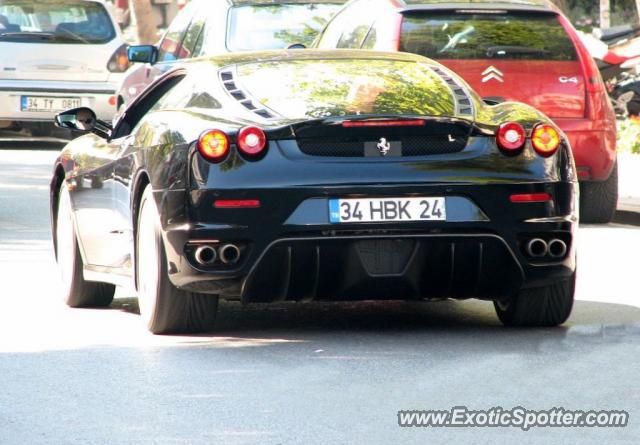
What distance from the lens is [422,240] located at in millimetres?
7746

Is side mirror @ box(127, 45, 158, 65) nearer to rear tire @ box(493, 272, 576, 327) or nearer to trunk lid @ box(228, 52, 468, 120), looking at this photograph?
trunk lid @ box(228, 52, 468, 120)

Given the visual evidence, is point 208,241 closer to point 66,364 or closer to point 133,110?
point 66,364

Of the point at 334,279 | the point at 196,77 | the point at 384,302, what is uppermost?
the point at 196,77

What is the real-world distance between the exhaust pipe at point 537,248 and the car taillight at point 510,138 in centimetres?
39

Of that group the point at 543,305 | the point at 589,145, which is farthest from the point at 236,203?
the point at 589,145

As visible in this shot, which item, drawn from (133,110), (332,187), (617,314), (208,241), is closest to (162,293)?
(208,241)

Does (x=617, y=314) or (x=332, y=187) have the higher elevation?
(x=332, y=187)

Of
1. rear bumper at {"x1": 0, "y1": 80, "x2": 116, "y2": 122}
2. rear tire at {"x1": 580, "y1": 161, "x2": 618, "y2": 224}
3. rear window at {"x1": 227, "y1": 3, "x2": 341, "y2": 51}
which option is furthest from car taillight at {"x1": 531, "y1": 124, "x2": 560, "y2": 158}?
rear bumper at {"x1": 0, "y1": 80, "x2": 116, "y2": 122}

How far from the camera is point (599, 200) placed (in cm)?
1379

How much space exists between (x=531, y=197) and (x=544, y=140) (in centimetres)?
29

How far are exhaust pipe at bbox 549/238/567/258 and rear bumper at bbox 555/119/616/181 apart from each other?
522 centimetres

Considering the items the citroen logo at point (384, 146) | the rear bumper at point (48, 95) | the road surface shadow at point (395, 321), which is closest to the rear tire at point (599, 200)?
the road surface shadow at point (395, 321)

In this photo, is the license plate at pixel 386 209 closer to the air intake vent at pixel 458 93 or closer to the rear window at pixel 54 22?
the air intake vent at pixel 458 93

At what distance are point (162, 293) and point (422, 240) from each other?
1161mm
